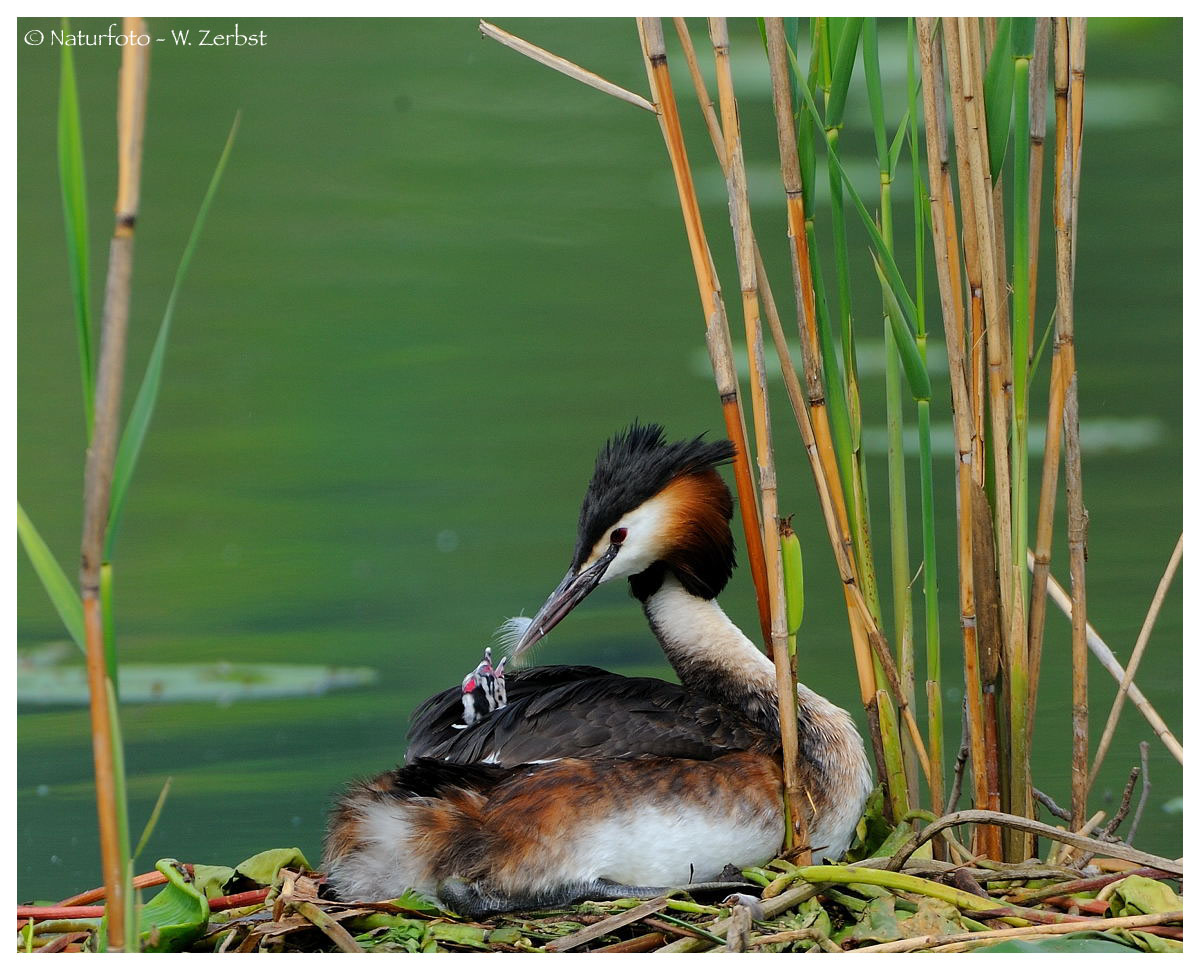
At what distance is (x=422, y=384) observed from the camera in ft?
9.03

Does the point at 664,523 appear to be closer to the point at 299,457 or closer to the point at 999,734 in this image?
the point at 999,734

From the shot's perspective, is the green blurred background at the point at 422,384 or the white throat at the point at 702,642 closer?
the white throat at the point at 702,642

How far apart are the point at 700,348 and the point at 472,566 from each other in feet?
2.20

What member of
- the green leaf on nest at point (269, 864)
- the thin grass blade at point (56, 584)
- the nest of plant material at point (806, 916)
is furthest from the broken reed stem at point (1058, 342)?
the thin grass blade at point (56, 584)

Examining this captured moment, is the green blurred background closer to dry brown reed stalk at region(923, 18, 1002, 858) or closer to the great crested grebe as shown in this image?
the great crested grebe

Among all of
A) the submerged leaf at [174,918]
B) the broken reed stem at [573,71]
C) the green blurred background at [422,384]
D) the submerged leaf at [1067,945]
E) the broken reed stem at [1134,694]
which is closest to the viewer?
the submerged leaf at [1067,945]

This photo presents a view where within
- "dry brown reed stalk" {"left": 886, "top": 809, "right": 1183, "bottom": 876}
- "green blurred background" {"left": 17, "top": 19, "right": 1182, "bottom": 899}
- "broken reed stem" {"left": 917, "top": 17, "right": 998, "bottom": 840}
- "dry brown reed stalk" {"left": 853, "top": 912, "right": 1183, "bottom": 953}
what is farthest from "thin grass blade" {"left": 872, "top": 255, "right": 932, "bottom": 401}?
"green blurred background" {"left": 17, "top": 19, "right": 1182, "bottom": 899}

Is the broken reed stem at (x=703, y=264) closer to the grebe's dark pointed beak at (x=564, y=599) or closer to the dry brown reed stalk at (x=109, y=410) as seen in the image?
the grebe's dark pointed beak at (x=564, y=599)

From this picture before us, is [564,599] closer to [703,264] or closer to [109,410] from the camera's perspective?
[703,264]

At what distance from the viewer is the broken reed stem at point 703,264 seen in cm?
175

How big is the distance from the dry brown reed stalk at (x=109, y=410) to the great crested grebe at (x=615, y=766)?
0.75 metres

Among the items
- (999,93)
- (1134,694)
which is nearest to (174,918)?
(1134,694)

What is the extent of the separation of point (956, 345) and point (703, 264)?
361 millimetres
